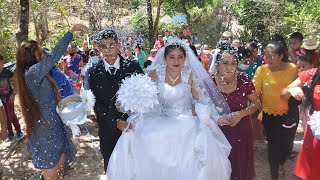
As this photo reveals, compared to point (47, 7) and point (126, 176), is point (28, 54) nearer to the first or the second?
point (126, 176)

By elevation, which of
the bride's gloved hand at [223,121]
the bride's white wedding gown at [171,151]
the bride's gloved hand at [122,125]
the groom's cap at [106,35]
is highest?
the groom's cap at [106,35]

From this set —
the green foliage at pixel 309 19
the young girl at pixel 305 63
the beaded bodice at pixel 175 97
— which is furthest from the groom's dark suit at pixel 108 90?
the green foliage at pixel 309 19

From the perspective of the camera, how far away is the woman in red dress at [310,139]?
9.62 ft

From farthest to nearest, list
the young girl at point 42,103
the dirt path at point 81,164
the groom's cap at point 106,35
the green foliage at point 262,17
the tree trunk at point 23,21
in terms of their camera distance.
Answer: the green foliage at point 262,17 < the tree trunk at point 23,21 < the dirt path at point 81,164 < the groom's cap at point 106,35 < the young girl at point 42,103

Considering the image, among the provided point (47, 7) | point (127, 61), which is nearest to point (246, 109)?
point (127, 61)

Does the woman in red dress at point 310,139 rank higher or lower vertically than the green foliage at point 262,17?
lower

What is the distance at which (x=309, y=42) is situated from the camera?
5020 millimetres

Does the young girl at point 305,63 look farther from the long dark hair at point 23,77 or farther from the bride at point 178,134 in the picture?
the long dark hair at point 23,77

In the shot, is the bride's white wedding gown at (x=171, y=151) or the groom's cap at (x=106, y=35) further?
the groom's cap at (x=106, y=35)

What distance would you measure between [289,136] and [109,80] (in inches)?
94.5

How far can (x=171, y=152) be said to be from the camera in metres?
3.44

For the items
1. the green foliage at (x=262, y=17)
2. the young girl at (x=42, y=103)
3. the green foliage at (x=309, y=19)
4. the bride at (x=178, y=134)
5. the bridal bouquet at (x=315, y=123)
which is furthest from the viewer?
the green foliage at (x=262, y=17)

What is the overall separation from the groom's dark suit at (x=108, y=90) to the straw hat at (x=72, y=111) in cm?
32

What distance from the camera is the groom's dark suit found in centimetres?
369
